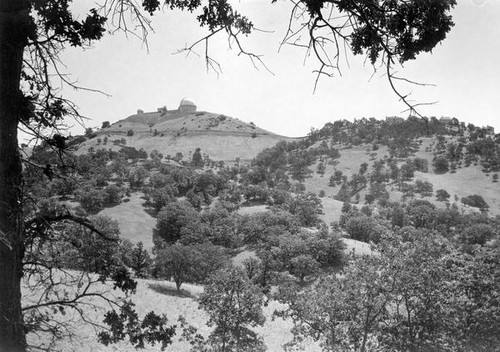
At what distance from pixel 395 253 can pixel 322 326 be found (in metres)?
4.21

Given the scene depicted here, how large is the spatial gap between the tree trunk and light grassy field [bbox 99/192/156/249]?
176 feet

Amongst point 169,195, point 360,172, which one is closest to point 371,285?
point 169,195

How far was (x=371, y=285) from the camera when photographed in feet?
48.9

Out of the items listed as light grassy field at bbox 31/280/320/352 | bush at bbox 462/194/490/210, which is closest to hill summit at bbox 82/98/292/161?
bush at bbox 462/194/490/210

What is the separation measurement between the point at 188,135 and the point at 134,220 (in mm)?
78205

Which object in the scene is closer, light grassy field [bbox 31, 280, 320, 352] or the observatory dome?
light grassy field [bbox 31, 280, 320, 352]

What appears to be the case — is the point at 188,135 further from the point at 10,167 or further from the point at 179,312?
the point at 10,167

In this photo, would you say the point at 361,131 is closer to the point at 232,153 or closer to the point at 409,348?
the point at 232,153

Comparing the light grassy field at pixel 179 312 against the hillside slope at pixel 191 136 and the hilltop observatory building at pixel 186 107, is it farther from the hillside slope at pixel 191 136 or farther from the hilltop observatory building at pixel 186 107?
the hilltop observatory building at pixel 186 107

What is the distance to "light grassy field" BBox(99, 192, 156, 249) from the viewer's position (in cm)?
5753

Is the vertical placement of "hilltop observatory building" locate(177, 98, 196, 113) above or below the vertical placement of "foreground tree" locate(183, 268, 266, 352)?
above

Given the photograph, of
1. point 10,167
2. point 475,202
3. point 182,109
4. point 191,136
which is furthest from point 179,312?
point 182,109

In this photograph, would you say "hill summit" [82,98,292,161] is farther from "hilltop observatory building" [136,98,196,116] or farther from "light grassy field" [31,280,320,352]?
"light grassy field" [31,280,320,352]

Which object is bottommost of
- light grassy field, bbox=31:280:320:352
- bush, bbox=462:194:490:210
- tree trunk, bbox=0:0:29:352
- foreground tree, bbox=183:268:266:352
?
light grassy field, bbox=31:280:320:352
